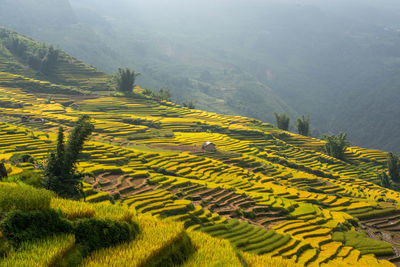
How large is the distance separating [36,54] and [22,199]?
12250 cm

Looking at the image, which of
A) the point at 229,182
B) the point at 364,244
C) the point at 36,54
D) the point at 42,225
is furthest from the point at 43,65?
the point at 42,225

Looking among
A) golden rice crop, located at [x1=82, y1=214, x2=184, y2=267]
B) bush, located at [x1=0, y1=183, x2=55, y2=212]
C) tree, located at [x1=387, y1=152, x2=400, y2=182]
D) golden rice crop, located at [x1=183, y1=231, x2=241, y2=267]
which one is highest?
bush, located at [x1=0, y1=183, x2=55, y2=212]

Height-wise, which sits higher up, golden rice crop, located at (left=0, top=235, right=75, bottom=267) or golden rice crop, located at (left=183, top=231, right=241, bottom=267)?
golden rice crop, located at (left=0, top=235, right=75, bottom=267)

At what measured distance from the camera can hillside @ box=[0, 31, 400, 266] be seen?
48.6 feet

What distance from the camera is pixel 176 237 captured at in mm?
8383

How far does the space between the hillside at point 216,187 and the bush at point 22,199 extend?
667 mm

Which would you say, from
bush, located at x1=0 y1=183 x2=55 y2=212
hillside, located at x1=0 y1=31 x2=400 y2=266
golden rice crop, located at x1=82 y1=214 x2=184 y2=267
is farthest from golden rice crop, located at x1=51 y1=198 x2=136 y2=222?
golden rice crop, located at x1=82 y1=214 x2=184 y2=267

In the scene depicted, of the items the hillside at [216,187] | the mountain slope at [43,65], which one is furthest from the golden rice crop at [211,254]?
the mountain slope at [43,65]

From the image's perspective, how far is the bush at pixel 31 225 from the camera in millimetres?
6719

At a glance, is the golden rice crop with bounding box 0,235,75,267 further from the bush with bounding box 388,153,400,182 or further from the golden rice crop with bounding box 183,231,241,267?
the bush with bounding box 388,153,400,182

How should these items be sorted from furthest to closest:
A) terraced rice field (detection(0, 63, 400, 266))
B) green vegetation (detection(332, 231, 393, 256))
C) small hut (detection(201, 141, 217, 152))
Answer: small hut (detection(201, 141, 217, 152))
green vegetation (detection(332, 231, 393, 256))
terraced rice field (detection(0, 63, 400, 266))

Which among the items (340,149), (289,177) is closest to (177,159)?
(289,177)

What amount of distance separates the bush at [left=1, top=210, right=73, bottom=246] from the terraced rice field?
1.55ft

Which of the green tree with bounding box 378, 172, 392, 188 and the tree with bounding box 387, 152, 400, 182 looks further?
the tree with bounding box 387, 152, 400, 182
